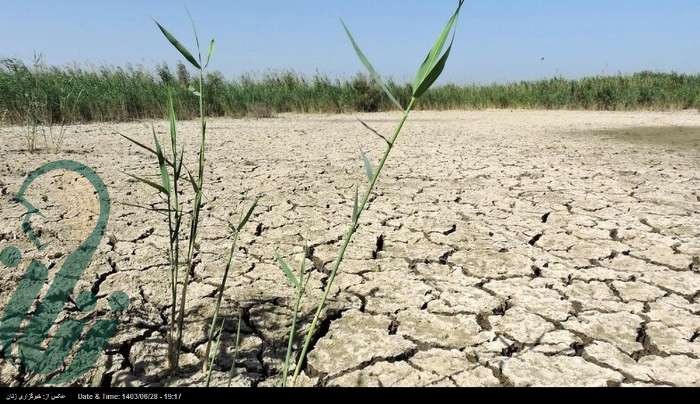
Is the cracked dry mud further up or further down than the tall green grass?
further down

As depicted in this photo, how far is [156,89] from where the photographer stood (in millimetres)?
8078

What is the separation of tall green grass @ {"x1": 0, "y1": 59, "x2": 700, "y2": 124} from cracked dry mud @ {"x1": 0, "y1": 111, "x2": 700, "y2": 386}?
9.20 ft

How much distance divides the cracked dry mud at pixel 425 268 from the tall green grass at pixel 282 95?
2.80 m

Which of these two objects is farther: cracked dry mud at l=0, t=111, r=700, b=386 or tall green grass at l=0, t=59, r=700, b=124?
tall green grass at l=0, t=59, r=700, b=124

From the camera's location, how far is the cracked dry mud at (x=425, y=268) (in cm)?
155

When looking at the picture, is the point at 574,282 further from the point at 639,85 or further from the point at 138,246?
the point at 639,85

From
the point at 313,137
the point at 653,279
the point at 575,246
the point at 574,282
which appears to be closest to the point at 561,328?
the point at 574,282

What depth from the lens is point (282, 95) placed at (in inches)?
375

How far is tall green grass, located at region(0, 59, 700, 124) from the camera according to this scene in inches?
273

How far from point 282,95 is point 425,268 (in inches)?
306

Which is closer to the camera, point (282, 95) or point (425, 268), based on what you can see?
point (425, 268)

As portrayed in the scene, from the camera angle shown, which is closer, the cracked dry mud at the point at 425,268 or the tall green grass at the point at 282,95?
the cracked dry mud at the point at 425,268

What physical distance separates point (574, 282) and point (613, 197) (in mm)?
1329

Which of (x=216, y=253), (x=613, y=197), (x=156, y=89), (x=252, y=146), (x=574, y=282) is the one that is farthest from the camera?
(x=156, y=89)
